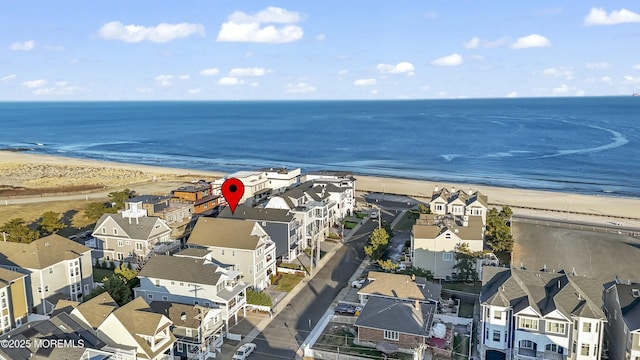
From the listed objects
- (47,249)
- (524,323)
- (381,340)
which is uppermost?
(47,249)

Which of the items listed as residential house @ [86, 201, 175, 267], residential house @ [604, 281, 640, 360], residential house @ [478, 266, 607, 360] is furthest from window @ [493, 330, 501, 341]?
residential house @ [86, 201, 175, 267]

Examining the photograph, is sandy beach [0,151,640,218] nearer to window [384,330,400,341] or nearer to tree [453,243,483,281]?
tree [453,243,483,281]

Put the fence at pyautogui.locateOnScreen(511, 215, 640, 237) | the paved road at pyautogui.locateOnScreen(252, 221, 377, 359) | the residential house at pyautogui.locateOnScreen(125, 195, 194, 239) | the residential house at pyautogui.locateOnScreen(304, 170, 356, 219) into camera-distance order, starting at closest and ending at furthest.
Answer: the paved road at pyautogui.locateOnScreen(252, 221, 377, 359) → the residential house at pyautogui.locateOnScreen(125, 195, 194, 239) → the fence at pyautogui.locateOnScreen(511, 215, 640, 237) → the residential house at pyautogui.locateOnScreen(304, 170, 356, 219)

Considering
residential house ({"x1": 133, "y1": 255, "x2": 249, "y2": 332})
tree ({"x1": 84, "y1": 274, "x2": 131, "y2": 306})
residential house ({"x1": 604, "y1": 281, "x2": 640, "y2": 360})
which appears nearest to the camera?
residential house ({"x1": 604, "y1": 281, "x2": 640, "y2": 360})

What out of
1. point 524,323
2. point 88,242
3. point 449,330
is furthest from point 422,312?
point 88,242

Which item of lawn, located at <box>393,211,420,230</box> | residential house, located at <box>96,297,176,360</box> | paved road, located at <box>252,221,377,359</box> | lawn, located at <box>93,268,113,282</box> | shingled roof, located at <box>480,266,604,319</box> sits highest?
shingled roof, located at <box>480,266,604,319</box>

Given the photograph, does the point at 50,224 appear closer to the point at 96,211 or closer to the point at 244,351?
the point at 96,211

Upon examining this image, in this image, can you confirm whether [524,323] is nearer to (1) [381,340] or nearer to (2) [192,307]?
(1) [381,340]
